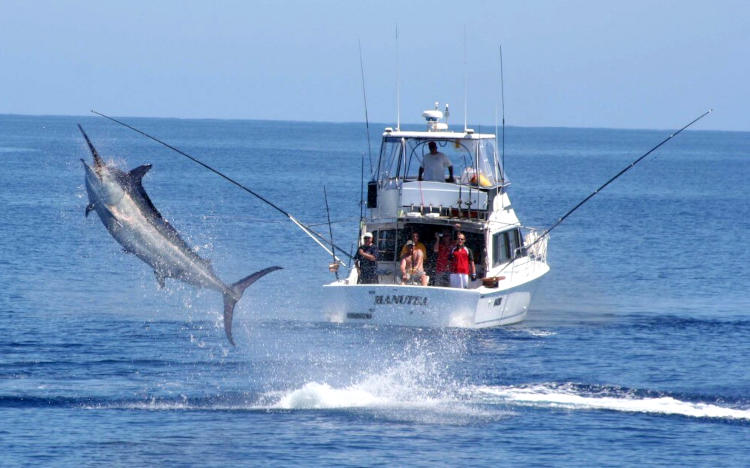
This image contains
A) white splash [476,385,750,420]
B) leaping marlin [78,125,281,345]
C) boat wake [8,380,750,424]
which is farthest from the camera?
white splash [476,385,750,420]

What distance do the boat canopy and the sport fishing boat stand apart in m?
0.03

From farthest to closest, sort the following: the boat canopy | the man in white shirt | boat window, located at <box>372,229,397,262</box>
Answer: the man in white shirt
the boat canopy
boat window, located at <box>372,229,397,262</box>

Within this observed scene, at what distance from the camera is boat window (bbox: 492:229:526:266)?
2895cm

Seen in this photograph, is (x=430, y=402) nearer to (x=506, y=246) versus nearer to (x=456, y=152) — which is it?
(x=506, y=246)

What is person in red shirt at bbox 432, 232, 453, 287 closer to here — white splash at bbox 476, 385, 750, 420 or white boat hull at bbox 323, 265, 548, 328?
white boat hull at bbox 323, 265, 548, 328

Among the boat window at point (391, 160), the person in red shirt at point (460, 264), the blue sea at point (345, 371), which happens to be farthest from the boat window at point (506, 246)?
the boat window at point (391, 160)

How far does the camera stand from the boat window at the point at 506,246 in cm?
2895

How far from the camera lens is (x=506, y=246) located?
29844mm

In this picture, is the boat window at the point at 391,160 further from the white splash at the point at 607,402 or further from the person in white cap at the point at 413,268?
the white splash at the point at 607,402

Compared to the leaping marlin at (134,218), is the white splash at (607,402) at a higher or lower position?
lower

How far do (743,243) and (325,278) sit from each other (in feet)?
78.8

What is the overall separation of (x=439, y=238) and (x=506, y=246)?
234 cm

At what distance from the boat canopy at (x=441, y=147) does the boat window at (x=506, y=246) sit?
1286mm

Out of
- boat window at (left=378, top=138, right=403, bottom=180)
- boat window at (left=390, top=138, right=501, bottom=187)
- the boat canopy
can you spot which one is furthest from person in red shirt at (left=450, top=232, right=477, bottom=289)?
boat window at (left=378, top=138, right=403, bottom=180)
